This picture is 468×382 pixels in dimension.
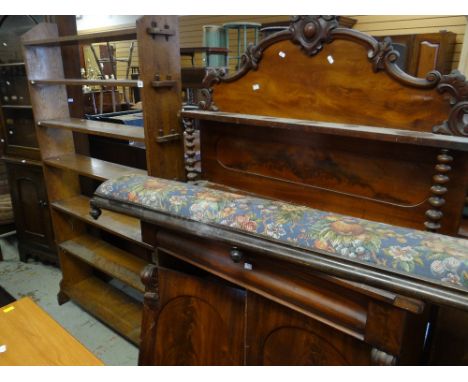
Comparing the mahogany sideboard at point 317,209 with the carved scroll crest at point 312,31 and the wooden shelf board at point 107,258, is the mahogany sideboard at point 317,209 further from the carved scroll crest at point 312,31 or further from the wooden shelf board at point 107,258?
the wooden shelf board at point 107,258

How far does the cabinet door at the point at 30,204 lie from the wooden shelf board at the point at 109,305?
569 millimetres

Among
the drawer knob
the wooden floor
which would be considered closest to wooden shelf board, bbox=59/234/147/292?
the wooden floor

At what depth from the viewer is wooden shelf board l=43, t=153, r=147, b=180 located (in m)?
2.25

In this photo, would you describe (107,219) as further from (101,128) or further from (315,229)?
(315,229)

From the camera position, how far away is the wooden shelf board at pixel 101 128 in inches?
77.8

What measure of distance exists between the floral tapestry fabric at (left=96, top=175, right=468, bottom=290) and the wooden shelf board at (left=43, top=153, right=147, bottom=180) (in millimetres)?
1182

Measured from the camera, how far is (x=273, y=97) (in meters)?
1.61

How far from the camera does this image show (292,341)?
95 cm

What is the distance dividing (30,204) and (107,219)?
1.14m

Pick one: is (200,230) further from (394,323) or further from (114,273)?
(114,273)

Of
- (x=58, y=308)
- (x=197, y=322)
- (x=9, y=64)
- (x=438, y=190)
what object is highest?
(x=9, y=64)

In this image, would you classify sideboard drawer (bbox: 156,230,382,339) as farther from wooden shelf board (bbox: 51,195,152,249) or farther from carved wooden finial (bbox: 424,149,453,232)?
wooden shelf board (bbox: 51,195,152,249)

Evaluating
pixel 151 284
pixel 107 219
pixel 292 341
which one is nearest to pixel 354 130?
pixel 292 341

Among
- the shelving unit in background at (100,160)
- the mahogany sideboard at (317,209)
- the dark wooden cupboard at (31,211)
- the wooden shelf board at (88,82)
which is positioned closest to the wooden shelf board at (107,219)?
the shelving unit in background at (100,160)
